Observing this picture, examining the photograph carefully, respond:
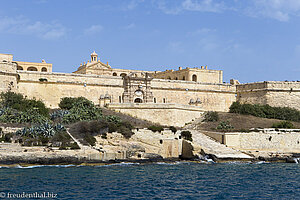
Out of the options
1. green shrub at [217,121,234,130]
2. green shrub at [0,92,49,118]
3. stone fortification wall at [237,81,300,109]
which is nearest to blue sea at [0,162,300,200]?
green shrub at [217,121,234,130]

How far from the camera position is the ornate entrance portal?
43.2 meters

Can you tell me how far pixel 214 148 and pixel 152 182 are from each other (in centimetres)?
1172

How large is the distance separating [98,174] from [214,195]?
678cm

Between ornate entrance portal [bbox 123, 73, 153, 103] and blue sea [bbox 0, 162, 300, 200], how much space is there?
56.0ft

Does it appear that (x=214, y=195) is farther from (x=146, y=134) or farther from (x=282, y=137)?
(x=282, y=137)

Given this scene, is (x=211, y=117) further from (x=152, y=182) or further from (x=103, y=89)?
(x=152, y=182)

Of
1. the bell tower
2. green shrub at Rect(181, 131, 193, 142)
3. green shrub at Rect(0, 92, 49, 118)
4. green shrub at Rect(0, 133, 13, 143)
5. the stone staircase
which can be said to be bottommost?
the stone staircase

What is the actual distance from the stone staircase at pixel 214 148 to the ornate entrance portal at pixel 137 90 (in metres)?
11.1

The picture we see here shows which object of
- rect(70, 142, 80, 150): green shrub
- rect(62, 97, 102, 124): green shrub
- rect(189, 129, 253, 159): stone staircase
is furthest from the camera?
rect(62, 97, 102, 124): green shrub

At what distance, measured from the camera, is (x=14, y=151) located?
2517 cm

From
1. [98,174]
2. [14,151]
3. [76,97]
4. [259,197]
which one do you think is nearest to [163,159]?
[98,174]

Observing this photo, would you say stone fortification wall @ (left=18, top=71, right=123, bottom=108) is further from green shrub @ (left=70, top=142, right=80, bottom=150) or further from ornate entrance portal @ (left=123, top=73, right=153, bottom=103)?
green shrub @ (left=70, top=142, right=80, bottom=150)

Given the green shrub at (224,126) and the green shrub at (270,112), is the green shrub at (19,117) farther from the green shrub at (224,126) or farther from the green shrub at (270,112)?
the green shrub at (270,112)

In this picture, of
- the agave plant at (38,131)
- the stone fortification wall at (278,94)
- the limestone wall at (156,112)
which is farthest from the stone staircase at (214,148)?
the stone fortification wall at (278,94)
